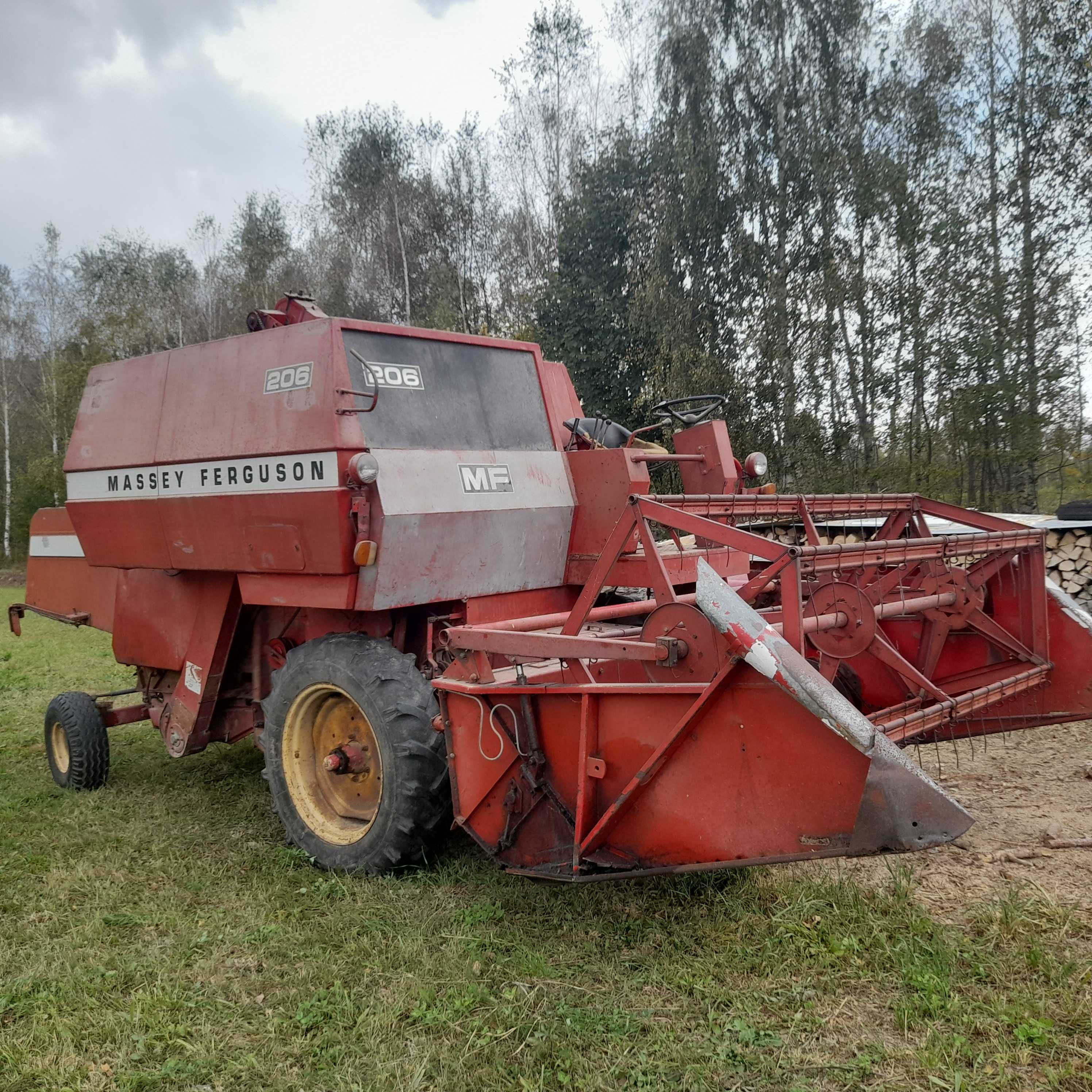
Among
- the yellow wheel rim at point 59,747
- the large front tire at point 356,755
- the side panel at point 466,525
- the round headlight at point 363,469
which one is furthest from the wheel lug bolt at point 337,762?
the yellow wheel rim at point 59,747

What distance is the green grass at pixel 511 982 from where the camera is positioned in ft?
7.97

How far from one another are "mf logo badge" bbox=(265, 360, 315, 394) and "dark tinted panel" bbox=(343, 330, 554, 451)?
0.60 ft

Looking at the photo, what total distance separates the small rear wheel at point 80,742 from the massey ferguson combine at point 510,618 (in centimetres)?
2

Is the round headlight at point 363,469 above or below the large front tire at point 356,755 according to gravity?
above

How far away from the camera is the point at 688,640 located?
2789 mm

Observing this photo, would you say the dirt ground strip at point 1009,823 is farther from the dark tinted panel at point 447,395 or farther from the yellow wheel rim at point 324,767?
→ the dark tinted panel at point 447,395

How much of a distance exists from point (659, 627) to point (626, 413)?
42.4 feet

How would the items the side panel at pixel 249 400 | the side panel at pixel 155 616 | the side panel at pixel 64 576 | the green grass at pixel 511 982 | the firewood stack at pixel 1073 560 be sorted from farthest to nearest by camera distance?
the firewood stack at pixel 1073 560, the side panel at pixel 64 576, the side panel at pixel 155 616, the side panel at pixel 249 400, the green grass at pixel 511 982

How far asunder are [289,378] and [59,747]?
114 inches

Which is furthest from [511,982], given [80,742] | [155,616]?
[80,742]

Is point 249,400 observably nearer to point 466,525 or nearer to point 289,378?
point 289,378

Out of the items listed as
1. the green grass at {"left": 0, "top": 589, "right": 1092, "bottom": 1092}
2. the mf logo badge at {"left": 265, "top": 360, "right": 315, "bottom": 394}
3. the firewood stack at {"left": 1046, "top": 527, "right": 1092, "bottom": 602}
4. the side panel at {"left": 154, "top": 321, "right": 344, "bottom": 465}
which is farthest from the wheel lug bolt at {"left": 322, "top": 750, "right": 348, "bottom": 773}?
the firewood stack at {"left": 1046, "top": 527, "right": 1092, "bottom": 602}

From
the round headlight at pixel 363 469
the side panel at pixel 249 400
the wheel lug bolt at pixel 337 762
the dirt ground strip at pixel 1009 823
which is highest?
the side panel at pixel 249 400

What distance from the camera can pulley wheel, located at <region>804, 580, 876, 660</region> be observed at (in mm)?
3043
